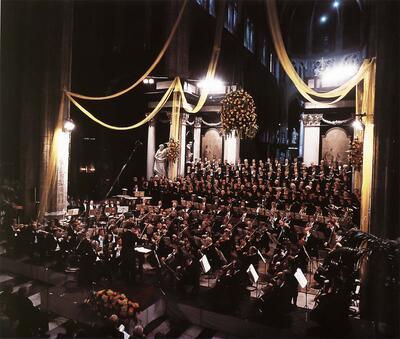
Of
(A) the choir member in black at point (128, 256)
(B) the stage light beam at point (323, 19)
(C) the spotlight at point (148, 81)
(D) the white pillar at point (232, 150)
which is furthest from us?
(B) the stage light beam at point (323, 19)

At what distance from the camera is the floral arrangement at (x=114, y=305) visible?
7.52m

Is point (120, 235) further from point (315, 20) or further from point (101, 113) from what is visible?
point (315, 20)

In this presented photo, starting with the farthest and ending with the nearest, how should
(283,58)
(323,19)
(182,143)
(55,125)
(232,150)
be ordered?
(323,19), (232,150), (182,143), (55,125), (283,58)

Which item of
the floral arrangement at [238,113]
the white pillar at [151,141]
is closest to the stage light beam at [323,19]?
the white pillar at [151,141]

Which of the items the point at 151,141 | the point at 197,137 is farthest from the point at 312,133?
the point at 151,141

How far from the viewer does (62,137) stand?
593 inches

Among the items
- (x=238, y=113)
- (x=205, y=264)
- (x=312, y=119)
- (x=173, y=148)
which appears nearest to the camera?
(x=205, y=264)

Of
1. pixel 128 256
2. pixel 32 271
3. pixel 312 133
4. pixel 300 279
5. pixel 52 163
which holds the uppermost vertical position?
pixel 312 133

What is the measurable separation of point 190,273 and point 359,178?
914 centimetres

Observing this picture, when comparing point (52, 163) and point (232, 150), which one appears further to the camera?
point (232, 150)

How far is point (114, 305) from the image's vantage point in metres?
7.72

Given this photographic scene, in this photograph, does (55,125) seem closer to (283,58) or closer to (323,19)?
(283,58)

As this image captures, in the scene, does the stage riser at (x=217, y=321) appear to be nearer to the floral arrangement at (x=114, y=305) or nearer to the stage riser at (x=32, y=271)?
the floral arrangement at (x=114, y=305)

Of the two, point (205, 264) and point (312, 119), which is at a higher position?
point (312, 119)
